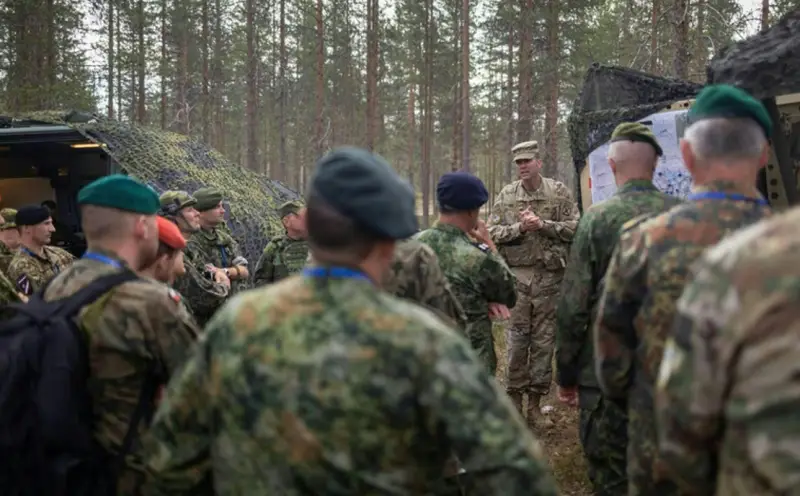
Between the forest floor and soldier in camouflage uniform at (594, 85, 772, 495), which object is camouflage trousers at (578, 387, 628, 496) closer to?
soldier in camouflage uniform at (594, 85, 772, 495)

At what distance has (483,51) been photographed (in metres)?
34.2

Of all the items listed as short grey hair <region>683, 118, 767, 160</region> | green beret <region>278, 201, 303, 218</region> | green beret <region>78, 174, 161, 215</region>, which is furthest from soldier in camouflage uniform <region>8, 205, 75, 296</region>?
short grey hair <region>683, 118, 767, 160</region>

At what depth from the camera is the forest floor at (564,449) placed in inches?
198

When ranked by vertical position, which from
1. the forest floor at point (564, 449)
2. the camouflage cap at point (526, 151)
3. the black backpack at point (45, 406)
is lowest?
the forest floor at point (564, 449)

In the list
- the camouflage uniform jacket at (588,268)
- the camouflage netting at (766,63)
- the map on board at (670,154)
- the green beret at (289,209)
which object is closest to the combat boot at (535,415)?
the map on board at (670,154)

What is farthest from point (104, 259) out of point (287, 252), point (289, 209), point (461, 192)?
point (289, 209)

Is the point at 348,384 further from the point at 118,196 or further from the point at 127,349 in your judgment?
the point at 118,196

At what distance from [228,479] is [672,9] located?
9.19 m

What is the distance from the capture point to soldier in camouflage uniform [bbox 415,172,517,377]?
4105 mm

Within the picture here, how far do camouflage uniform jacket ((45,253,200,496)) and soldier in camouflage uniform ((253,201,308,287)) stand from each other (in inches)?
148

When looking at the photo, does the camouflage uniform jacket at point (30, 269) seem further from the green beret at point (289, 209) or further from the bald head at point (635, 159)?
the bald head at point (635, 159)

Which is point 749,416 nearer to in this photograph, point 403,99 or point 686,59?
point 686,59

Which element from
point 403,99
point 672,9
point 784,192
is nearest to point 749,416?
point 784,192

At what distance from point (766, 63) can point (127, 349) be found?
4.19 m
